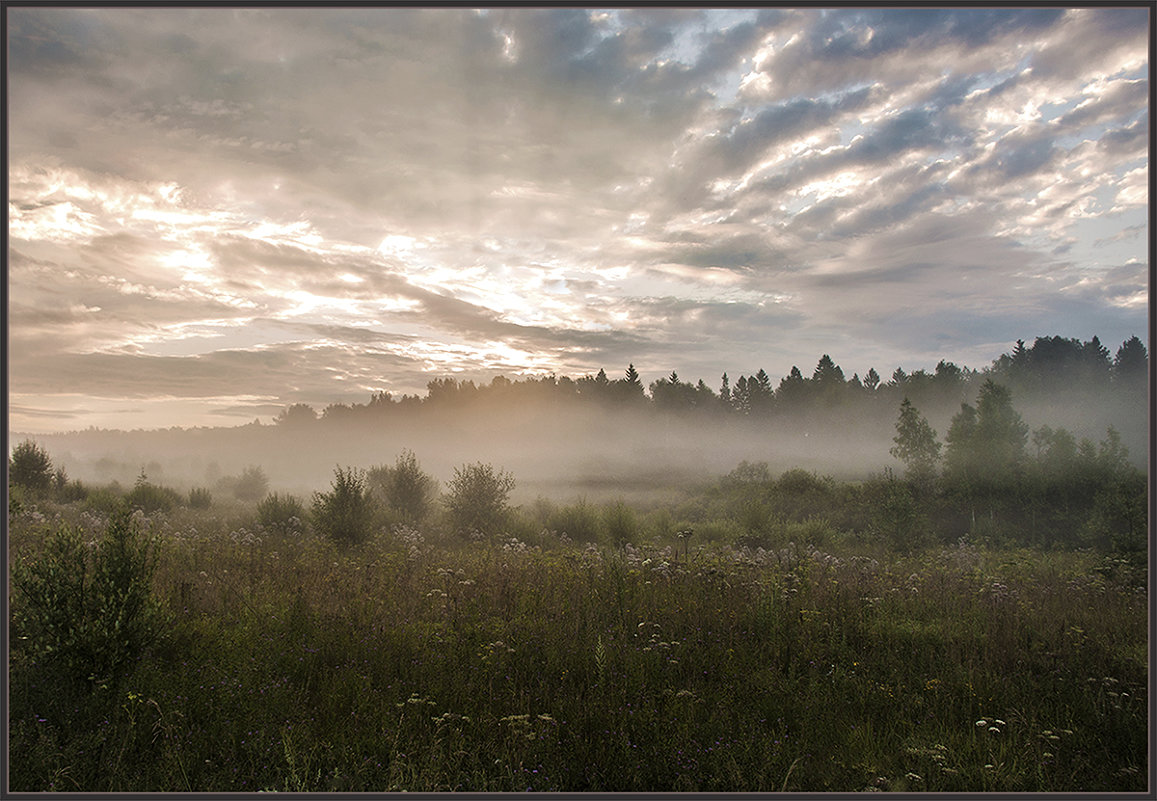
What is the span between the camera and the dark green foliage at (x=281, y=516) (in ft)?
53.2

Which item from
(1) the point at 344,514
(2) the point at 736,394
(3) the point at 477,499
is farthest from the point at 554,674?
(2) the point at 736,394

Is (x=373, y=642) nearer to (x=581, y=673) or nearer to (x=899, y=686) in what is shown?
(x=581, y=673)

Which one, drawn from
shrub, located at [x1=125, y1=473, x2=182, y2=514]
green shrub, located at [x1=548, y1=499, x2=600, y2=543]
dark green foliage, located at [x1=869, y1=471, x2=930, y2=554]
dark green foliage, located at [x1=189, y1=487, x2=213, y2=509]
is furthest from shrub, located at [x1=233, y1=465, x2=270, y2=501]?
dark green foliage, located at [x1=869, y1=471, x2=930, y2=554]

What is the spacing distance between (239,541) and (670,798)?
40.9 ft

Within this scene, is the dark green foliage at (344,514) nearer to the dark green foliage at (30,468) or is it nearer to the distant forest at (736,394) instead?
the dark green foliage at (30,468)

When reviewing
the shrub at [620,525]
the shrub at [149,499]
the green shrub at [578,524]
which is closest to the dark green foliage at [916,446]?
the shrub at [620,525]

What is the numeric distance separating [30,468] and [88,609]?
21056mm

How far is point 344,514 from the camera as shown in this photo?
1434 cm

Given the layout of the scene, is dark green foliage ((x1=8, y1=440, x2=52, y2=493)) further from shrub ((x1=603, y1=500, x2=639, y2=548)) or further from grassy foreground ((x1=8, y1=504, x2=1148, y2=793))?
shrub ((x1=603, y1=500, x2=639, y2=548))

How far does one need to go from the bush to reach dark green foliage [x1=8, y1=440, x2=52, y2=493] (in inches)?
768

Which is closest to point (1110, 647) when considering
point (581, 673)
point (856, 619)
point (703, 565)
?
point (856, 619)

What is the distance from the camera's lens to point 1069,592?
1009cm

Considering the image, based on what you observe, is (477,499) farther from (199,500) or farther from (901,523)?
(199,500)

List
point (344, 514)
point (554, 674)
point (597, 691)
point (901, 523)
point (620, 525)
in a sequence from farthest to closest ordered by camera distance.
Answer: point (620, 525) → point (901, 523) → point (344, 514) → point (554, 674) → point (597, 691)
